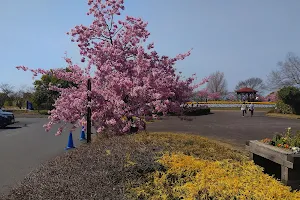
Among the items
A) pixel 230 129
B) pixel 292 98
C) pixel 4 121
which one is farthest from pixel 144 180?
pixel 292 98

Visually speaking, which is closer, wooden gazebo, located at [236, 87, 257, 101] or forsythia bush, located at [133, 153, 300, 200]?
forsythia bush, located at [133, 153, 300, 200]

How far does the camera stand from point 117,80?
8.48 m

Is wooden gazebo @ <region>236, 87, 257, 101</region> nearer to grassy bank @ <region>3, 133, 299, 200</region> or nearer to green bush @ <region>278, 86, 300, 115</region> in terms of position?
green bush @ <region>278, 86, 300, 115</region>

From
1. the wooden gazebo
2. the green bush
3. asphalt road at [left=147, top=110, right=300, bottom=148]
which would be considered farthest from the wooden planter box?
the wooden gazebo

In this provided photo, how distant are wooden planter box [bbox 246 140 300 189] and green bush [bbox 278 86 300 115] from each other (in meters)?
29.1

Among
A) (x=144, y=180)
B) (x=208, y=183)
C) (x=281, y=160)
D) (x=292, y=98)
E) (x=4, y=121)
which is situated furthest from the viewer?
(x=292, y=98)

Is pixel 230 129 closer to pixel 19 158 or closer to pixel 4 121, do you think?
pixel 19 158

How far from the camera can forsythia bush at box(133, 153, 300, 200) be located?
127 inches

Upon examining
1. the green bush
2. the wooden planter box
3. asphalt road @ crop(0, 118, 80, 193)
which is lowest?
asphalt road @ crop(0, 118, 80, 193)

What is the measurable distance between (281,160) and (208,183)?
11.9ft

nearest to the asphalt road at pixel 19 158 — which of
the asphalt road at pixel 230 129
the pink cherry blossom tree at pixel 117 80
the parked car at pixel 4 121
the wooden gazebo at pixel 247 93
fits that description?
the pink cherry blossom tree at pixel 117 80

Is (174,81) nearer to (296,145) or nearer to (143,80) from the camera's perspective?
(143,80)

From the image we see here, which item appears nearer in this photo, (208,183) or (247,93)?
(208,183)

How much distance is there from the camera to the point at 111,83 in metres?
8.59
